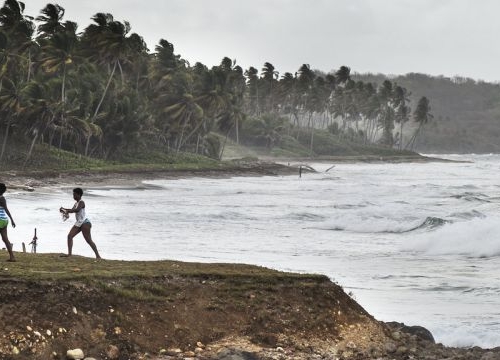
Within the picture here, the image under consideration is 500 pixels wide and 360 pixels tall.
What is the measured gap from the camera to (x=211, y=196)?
43.5 m

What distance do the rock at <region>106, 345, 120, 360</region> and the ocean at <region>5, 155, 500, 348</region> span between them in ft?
17.7

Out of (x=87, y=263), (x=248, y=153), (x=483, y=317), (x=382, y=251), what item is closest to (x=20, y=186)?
(x=382, y=251)

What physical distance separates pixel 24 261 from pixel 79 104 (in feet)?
159

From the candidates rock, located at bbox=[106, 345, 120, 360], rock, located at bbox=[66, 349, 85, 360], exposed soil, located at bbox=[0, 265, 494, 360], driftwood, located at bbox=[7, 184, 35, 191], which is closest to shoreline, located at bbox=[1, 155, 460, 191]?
driftwood, located at bbox=[7, 184, 35, 191]

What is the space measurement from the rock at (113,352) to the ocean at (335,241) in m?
5.41

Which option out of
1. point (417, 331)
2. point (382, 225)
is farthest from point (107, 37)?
point (417, 331)

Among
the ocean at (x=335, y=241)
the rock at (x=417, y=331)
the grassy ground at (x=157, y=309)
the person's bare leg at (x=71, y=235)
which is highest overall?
the person's bare leg at (x=71, y=235)

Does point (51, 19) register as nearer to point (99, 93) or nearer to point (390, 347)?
point (99, 93)

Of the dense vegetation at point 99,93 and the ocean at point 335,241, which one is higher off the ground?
the dense vegetation at point 99,93

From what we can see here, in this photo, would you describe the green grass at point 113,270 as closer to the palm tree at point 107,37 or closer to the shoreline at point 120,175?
the shoreline at point 120,175

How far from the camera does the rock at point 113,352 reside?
8602 millimetres

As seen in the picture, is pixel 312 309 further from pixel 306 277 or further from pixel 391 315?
pixel 391 315

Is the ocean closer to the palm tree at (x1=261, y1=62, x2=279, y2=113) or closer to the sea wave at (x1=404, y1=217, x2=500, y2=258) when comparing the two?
the sea wave at (x1=404, y1=217, x2=500, y2=258)

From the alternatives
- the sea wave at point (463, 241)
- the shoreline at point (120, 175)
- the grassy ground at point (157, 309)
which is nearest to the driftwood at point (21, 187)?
the shoreline at point (120, 175)
